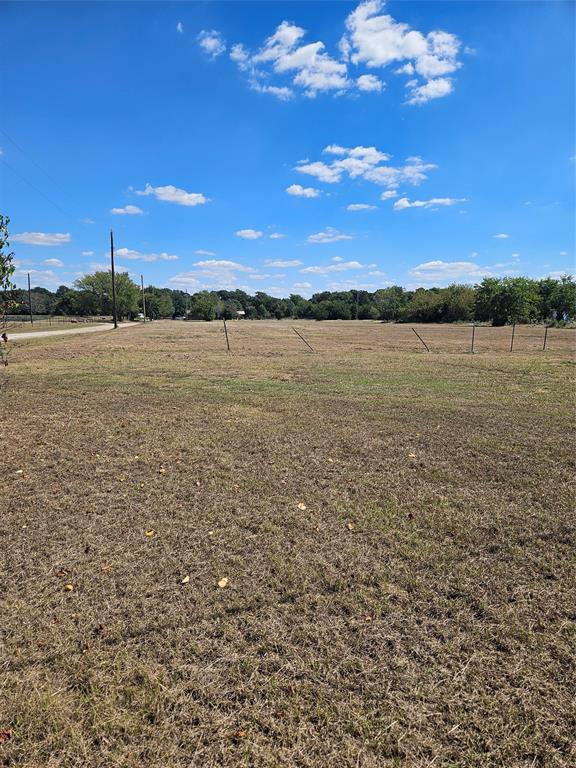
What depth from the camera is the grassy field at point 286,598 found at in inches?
81.9

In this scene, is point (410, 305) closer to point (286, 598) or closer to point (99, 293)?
point (99, 293)

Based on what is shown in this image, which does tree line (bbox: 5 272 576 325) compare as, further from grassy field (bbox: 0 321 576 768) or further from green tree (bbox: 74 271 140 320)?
grassy field (bbox: 0 321 576 768)

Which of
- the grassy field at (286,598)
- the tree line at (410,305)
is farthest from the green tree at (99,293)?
the grassy field at (286,598)

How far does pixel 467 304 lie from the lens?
82125mm

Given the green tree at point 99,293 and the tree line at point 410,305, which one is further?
the green tree at point 99,293

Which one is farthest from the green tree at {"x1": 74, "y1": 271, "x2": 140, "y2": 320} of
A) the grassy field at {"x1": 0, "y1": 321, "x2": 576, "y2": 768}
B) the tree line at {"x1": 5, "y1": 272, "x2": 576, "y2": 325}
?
the grassy field at {"x1": 0, "y1": 321, "x2": 576, "y2": 768}

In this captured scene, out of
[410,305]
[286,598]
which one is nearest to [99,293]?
[410,305]

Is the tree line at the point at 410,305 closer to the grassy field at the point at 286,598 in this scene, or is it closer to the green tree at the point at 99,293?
the green tree at the point at 99,293

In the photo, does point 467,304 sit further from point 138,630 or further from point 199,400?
point 138,630

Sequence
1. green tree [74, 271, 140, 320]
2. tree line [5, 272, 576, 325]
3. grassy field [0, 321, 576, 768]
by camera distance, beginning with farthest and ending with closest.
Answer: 1. green tree [74, 271, 140, 320]
2. tree line [5, 272, 576, 325]
3. grassy field [0, 321, 576, 768]

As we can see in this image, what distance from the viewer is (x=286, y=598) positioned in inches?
120

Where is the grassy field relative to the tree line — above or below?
below

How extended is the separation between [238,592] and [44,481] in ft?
10.5

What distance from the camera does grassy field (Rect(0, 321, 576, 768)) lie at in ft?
6.82
